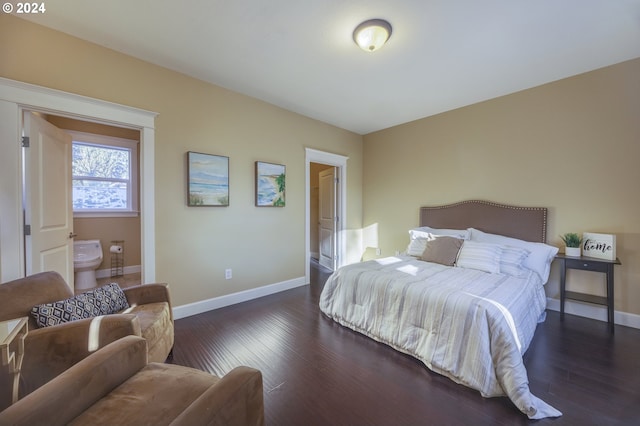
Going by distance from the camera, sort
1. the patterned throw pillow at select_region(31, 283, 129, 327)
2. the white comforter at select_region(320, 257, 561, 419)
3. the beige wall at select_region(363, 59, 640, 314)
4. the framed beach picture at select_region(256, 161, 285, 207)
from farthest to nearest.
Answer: the framed beach picture at select_region(256, 161, 285, 207)
the beige wall at select_region(363, 59, 640, 314)
the white comforter at select_region(320, 257, 561, 419)
the patterned throw pillow at select_region(31, 283, 129, 327)

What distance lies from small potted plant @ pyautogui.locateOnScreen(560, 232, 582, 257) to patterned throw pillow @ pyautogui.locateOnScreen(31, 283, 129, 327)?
424 cm

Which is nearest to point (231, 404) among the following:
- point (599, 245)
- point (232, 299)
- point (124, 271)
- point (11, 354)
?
point (11, 354)

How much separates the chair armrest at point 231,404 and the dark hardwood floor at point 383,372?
0.62 m

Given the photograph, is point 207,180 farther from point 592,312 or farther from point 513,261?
point 592,312

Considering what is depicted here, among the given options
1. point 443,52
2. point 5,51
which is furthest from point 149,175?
point 443,52

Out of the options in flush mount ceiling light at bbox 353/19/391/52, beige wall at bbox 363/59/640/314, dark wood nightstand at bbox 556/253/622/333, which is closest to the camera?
flush mount ceiling light at bbox 353/19/391/52

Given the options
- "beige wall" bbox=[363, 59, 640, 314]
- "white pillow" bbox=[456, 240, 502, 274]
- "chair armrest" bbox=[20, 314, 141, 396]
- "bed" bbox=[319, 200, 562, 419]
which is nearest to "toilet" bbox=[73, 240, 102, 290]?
"chair armrest" bbox=[20, 314, 141, 396]

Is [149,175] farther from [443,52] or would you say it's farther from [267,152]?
[443,52]

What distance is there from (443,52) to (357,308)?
2604 mm

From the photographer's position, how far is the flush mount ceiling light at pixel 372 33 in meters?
1.98

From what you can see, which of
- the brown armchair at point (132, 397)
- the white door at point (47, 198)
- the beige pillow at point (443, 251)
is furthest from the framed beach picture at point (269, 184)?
the brown armchair at point (132, 397)

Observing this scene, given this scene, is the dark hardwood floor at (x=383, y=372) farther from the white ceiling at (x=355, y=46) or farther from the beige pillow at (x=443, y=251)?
the white ceiling at (x=355, y=46)

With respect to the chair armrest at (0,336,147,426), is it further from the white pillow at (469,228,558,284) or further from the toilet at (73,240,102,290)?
the white pillow at (469,228,558,284)

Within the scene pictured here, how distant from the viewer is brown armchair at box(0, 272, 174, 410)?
4.27 ft
